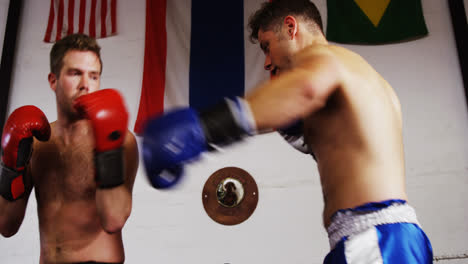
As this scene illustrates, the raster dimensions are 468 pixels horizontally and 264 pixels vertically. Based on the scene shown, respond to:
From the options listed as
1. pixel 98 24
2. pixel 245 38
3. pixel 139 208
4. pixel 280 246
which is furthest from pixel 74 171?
pixel 98 24

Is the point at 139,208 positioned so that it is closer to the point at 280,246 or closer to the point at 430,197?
the point at 280,246

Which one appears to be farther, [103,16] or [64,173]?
[103,16]

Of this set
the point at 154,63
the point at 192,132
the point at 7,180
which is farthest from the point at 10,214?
the point at 154,63

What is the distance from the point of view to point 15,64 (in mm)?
3447

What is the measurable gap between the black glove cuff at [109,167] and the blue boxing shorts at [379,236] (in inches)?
29.5

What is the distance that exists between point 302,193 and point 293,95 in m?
1.95

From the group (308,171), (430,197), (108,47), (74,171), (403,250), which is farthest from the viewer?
(108,47)

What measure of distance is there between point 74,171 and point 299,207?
62.0 inches

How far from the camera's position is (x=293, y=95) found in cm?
84

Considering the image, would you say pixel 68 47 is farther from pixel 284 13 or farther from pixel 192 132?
pixel 192 132

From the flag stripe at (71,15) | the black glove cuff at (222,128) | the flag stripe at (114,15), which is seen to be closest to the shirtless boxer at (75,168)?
the black glove cuff at (222,128)

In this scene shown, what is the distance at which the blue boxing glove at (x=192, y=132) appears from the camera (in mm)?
856

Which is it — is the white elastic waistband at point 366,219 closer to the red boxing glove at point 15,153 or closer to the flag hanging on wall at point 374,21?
the red boxing glove at point 15,153

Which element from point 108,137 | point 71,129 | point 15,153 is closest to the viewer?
point 108,137
